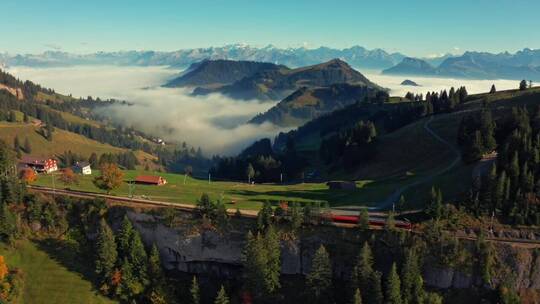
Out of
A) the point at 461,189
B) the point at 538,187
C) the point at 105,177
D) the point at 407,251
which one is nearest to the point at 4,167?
the point at 105,177

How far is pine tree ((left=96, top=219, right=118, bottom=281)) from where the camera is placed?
86125mm

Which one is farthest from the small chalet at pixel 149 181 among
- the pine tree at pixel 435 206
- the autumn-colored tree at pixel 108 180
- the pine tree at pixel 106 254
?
the pine tree at pixel 435 206

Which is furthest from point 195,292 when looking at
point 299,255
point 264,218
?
point 299,255

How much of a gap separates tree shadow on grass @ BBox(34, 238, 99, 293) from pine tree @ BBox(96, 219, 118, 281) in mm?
3539

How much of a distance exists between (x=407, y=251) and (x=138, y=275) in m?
50.8

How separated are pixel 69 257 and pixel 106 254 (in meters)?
12.3

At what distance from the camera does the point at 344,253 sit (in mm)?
83438

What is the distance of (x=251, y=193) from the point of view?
12525cm

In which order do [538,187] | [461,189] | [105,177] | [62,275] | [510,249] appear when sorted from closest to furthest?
1. [510,249]
2. [538,187]
3. [62,275]
4. [461,189]
5. [105,177]

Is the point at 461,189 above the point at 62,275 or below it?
above

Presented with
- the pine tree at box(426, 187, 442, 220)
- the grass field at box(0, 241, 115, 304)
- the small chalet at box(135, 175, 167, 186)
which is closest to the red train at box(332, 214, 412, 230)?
the pine tree at box(426, 187, 442, 220)

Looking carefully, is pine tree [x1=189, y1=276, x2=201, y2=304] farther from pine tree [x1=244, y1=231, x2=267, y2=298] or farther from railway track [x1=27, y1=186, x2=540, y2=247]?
railway track [x1=27, y1=186, x2=540, y2=247]

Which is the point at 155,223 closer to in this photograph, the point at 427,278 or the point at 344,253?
the point at 344,253

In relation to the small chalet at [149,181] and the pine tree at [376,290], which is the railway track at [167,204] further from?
the small chalet at [149,181]
